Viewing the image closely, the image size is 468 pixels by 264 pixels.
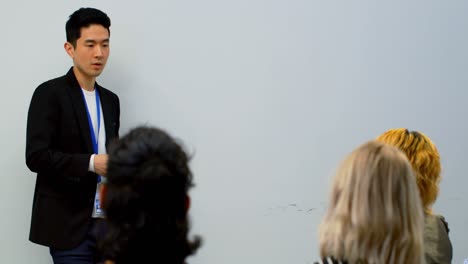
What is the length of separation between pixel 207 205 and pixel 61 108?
0.94 meters

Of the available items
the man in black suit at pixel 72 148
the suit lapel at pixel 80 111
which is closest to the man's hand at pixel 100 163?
the man in black suit at pixel 72 148

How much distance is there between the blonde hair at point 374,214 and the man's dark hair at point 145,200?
46 cm

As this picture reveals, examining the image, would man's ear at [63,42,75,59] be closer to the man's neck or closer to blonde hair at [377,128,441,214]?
the man's neck

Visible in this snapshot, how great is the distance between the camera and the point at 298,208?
142 inches

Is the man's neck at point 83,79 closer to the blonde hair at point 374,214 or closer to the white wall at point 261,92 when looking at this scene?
the white wall at point 261,92

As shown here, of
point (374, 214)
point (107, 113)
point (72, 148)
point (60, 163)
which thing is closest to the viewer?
point (374, 214)

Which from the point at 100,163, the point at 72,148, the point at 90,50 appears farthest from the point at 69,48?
the point at 100,163

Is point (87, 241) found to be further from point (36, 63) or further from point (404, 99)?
point (404, 99)

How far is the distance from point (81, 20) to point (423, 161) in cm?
151

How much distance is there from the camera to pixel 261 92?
3.49 m

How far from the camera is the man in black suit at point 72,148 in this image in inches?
110

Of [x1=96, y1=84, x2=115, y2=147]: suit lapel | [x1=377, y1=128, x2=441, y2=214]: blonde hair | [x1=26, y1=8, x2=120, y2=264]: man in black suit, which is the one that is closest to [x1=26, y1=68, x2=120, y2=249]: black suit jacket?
[x1=26, y1=8, x2=120, y2=264]: man in black suit

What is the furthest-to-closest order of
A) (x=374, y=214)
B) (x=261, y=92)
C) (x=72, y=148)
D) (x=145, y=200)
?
(x=261, y=92) → (x=72, y=148) → (x=374, y=214) → (x=145, y=200)

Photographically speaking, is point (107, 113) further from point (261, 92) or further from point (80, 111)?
point (261, 92)
